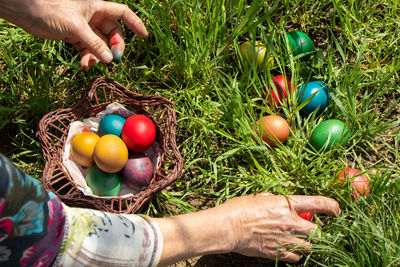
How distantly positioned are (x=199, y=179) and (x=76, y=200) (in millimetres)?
692

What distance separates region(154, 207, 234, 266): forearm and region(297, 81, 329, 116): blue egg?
79 cm

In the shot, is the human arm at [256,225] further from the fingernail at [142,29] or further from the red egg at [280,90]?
the fingernail at [142,29]

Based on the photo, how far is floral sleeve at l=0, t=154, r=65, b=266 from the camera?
0.97 m

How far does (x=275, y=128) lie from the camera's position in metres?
1.93

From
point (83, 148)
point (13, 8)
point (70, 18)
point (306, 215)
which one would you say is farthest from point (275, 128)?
point (13, 8)

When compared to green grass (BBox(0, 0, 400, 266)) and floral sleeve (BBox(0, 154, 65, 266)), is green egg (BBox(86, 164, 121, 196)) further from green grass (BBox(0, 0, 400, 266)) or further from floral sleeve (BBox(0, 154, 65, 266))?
floral sleeve (BBox(0, 154, 65, 266))

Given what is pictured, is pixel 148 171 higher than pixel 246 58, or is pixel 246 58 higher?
pixel 246 58

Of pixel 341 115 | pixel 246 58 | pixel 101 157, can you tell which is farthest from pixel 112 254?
pixel 341 115

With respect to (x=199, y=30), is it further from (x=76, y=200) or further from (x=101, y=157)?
(x=76, y=200)

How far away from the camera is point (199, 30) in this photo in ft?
6.93

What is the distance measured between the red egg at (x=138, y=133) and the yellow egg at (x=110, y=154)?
63mm

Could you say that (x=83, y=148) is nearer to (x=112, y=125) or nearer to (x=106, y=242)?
(x=112, y=125)

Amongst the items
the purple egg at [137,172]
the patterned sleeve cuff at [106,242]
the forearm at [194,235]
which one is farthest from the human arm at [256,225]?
the purple egg at [137,172]

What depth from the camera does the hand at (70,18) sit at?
5.81 feet
